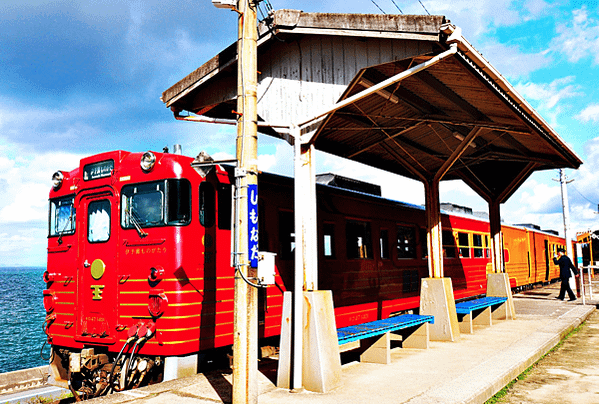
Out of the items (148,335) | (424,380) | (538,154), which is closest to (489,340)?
(424,380)

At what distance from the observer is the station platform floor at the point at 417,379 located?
6.04m

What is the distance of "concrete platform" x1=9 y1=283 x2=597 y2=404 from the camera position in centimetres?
605

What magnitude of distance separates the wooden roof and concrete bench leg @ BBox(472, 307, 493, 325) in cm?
370

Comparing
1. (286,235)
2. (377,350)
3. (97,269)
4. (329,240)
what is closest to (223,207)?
(286,235)

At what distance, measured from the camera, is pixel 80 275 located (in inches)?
319

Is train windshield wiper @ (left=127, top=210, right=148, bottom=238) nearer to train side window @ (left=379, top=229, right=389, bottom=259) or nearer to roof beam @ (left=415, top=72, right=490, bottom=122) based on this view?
roof beam @ (left=415, top=72, right=490, bottom=122)

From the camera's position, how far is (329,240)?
1007 cm

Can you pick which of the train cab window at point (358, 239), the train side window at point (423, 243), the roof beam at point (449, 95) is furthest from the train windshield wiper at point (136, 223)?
the train side window at point (423, 243)

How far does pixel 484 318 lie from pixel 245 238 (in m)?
9.06

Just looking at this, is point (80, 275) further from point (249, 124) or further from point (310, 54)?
point (310, 54)

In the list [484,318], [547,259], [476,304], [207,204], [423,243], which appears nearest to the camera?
[207,204]

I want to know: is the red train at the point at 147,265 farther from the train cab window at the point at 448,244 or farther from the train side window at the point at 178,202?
the train cab window at the point at 448,244

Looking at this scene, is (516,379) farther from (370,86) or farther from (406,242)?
(406,242)

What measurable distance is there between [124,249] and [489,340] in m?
7.17
